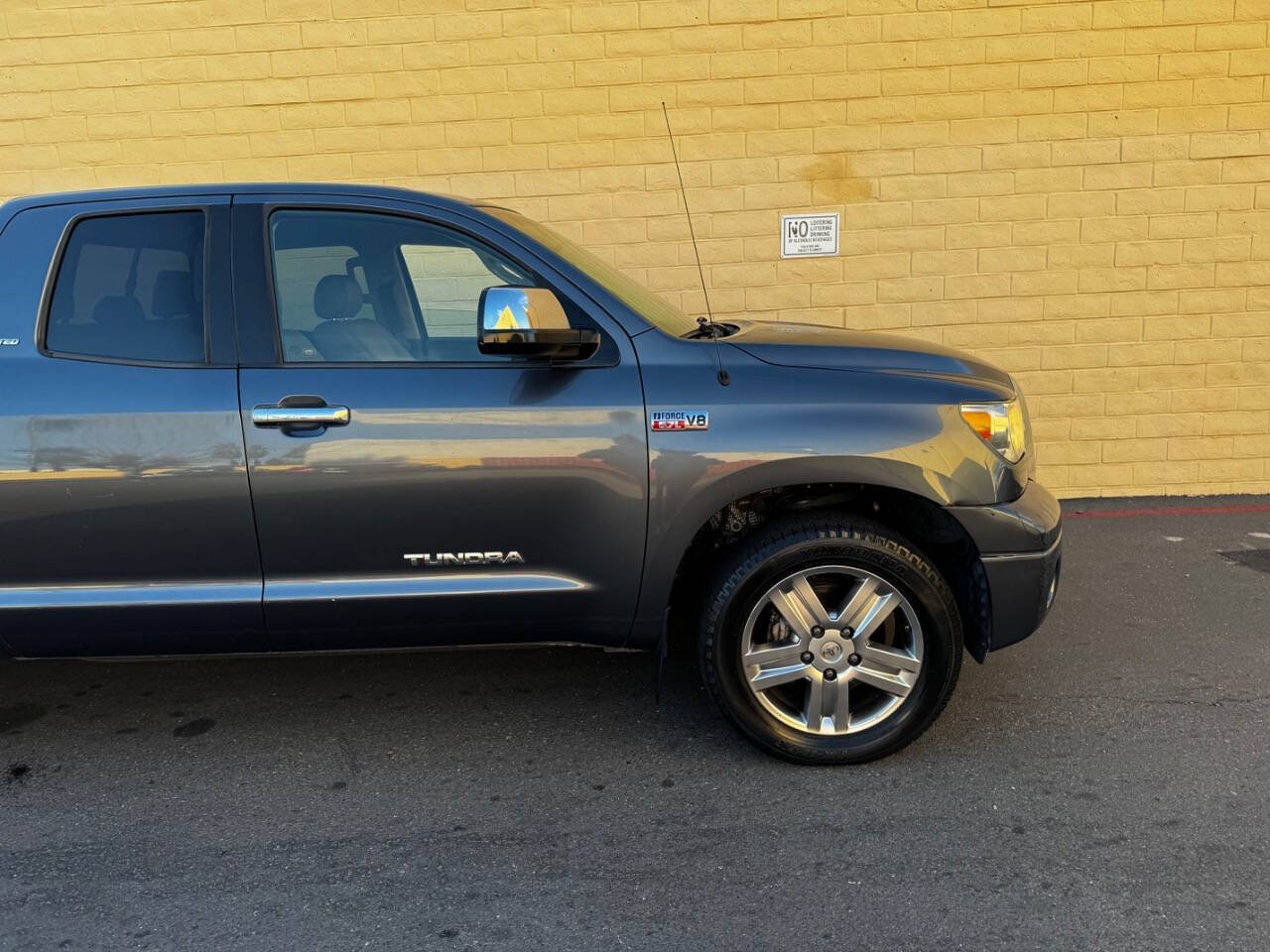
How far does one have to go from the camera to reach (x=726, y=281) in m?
6.69

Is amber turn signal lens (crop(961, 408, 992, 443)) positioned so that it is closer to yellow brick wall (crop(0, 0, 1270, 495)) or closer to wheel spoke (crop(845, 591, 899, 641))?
wheel spoke (crop(845, 591, 899, 641))

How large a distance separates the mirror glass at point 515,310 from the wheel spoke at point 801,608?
3.79 ft

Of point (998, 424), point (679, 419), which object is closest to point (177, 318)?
point (679, 419)

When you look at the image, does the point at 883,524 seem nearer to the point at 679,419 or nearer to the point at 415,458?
the point at 679,419

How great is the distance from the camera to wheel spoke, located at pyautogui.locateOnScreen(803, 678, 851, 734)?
3408mm

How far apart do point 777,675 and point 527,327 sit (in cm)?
140

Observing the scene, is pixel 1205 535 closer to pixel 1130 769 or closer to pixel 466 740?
pixel 1130 769

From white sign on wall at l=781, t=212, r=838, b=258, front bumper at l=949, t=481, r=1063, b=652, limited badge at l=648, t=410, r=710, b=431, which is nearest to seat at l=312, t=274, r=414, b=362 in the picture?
limited badge at l=648, t=410, r=710, b=431

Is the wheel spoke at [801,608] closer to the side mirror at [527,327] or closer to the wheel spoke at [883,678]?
the wheel spoke at [883,678]

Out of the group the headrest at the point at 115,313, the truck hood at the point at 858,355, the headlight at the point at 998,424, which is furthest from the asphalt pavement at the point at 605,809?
the headrest at the point at 115,313

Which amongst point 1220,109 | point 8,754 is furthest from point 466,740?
point 1220,109

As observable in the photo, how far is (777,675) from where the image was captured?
341cm

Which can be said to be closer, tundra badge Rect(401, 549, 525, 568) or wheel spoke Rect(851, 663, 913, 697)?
tundra badge Rect(401, 549, 525, 568)

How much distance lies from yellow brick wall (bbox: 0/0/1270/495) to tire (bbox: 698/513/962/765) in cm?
361
